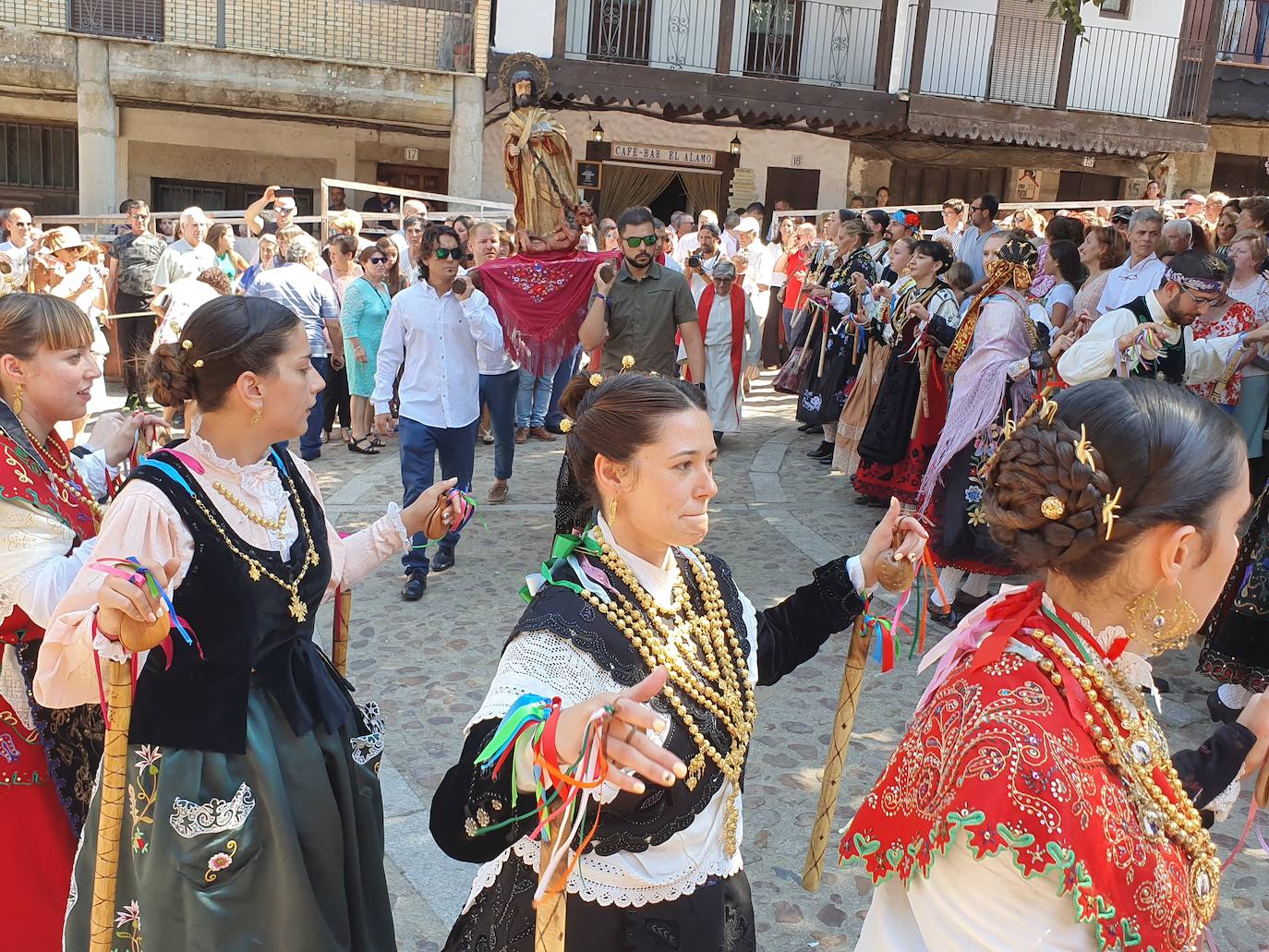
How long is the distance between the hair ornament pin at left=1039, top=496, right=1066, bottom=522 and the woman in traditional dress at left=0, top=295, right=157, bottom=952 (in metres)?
2.14

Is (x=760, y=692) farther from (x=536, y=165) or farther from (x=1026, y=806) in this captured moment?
(x=1026, y=806)

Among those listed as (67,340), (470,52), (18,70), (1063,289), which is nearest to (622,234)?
(1063,289)

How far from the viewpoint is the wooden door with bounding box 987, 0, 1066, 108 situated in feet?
61.4

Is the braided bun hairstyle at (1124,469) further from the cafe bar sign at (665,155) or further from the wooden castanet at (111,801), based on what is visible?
the cafe bar sign at (665,155)

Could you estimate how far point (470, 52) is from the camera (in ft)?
58.3

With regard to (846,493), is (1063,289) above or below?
above

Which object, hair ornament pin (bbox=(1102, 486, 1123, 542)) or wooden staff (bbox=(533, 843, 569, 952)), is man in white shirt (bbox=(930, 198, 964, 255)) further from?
wooden staff (bbox=(533, 843, 569, 952))

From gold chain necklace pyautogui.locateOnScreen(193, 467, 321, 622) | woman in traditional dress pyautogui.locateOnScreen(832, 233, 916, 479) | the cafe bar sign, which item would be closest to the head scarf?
woman in traditional dress pyautogui.locateOnScreen(832, 233, 916, 479)

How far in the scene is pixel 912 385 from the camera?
25.5ft

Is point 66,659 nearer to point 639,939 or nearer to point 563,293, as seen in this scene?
point 639,939

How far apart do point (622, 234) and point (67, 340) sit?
14.7ft

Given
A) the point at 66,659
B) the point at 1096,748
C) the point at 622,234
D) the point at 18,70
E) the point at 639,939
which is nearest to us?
the point at 1096,748

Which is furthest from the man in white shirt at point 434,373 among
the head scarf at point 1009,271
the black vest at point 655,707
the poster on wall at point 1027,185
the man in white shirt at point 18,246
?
the poster on wall at point 1027,185

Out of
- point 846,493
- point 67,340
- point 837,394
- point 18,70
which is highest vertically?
point 18,70
